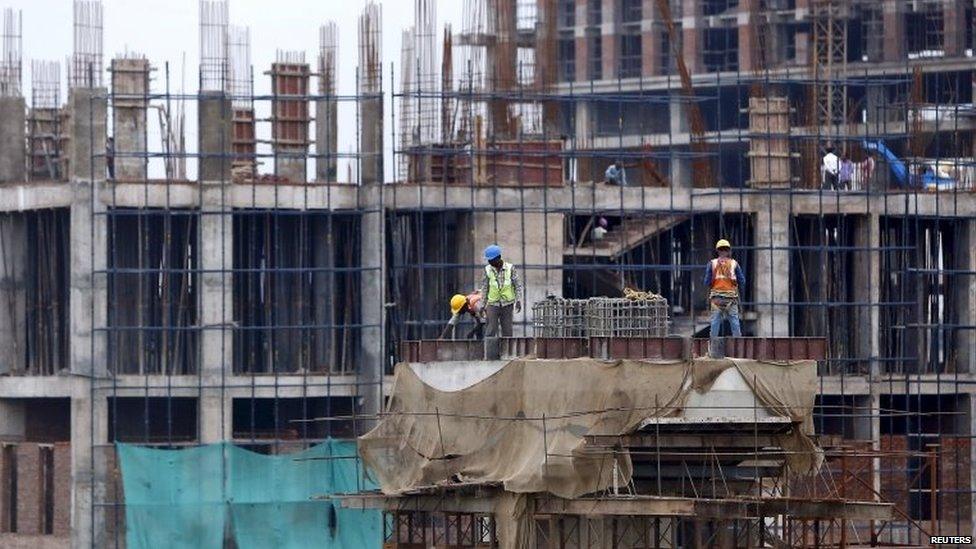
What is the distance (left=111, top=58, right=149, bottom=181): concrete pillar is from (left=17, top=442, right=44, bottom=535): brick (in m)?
5.66

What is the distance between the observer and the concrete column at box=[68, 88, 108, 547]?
4919 centimetres

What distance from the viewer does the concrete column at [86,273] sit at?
49.2m

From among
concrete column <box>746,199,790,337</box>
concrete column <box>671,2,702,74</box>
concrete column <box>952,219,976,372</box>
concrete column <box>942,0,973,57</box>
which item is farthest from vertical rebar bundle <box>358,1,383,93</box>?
concrete column <box>671,2,702,74</box>

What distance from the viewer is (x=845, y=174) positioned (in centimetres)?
5478

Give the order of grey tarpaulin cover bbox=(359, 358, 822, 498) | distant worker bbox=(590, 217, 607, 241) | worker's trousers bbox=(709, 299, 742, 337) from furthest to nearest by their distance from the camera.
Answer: distant worker bbox=(590, 217, 607, 241) < worker's trousers bbox=(709, 299, 742, 337) < grey tarpaulin cover bbox=(359, 358, 822, 498)

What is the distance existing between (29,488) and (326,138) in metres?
Answer: 8.92

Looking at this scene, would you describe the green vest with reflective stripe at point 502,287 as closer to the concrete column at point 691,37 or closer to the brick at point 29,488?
the brick at point 29,488

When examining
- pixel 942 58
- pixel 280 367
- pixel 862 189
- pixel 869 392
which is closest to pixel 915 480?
pixel 869 392

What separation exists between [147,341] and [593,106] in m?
41.3

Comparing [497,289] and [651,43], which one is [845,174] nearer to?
[497,289]

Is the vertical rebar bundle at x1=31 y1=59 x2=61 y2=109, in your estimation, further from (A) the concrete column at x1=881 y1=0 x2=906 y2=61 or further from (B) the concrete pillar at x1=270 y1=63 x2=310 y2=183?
(A) the concrete column at x1=881 y1=0 x2=906 y2=61

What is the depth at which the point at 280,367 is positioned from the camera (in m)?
51.0

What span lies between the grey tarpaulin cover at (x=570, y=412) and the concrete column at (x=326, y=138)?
14.7m

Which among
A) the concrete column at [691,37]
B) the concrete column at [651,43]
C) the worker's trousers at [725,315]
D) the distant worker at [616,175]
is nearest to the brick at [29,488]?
the distant worker at [616,175]
